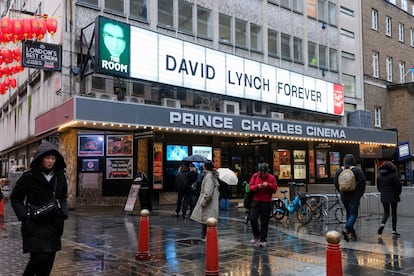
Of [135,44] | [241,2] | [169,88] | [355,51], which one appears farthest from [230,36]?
[355,51]

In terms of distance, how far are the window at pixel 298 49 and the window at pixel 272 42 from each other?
175 centimetres

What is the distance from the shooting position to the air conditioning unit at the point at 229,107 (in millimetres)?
22203

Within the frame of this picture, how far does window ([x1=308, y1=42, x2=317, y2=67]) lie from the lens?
2812cm

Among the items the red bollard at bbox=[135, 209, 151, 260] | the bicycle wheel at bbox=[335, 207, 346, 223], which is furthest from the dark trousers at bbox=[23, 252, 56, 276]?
the bicycle wheel at bbox=[335, 207, 346, 223]

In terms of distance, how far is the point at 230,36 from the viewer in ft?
77.9

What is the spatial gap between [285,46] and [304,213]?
15439 mm

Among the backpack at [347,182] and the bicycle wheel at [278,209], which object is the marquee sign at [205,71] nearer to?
the bicycle wheel at [278,209]

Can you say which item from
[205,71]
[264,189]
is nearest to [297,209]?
[264,189]

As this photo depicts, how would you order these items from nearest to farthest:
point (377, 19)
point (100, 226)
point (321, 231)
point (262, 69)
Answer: point (321, 231)
point (100, 226)
point (262, 69)
point (377, 19)

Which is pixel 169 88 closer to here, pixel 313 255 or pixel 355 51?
pixel 313 255

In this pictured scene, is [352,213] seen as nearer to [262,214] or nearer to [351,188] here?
[351,188]

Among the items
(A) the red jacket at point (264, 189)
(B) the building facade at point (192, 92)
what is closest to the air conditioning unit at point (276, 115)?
(B) the building facade at point (192, 92)

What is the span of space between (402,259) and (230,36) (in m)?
17.4

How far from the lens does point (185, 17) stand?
71.3ft
